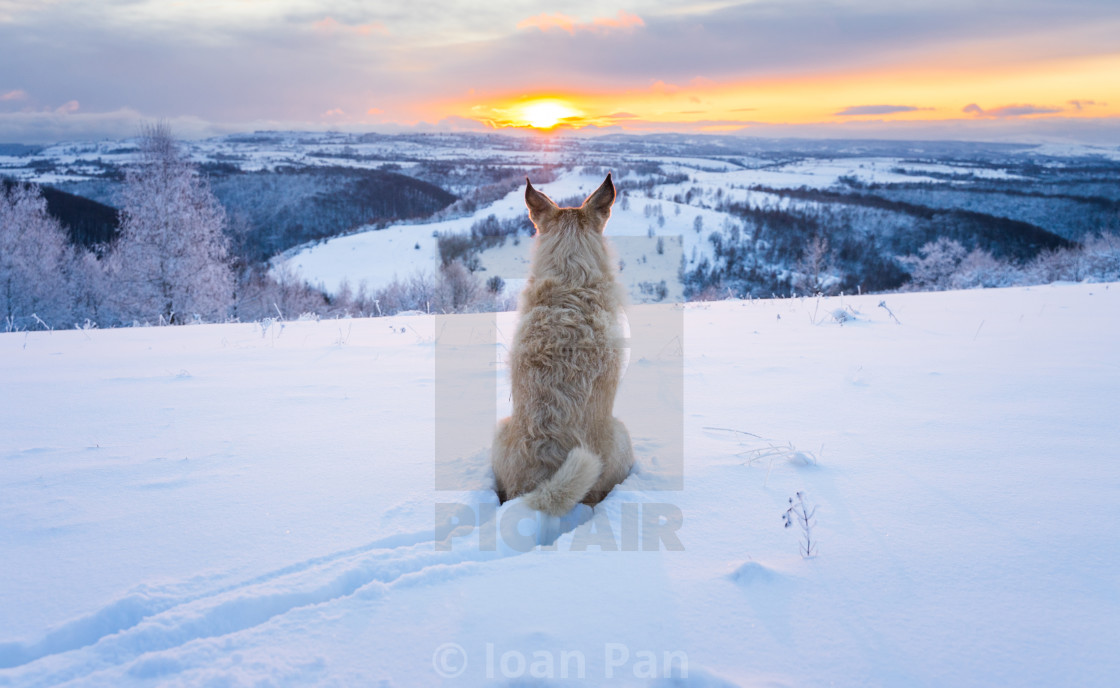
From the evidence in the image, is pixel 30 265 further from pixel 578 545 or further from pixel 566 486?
pixel 578 545

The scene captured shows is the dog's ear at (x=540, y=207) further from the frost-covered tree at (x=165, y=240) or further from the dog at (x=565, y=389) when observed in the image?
the frost-covered tree at (x=165, y=240)

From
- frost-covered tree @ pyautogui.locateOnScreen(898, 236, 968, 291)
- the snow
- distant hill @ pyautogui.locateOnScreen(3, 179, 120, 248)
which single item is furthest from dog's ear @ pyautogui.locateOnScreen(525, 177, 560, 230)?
distant hill @ pyautogui.locateOnScreen(3, 179, 120, 248)

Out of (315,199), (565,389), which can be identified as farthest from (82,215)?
(565,389)

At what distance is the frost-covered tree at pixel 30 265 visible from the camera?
3434 centimetres

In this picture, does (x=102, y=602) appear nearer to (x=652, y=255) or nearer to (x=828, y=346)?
(x=828, y=346)

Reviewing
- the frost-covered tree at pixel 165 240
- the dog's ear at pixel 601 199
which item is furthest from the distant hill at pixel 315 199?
the dog's ear at pixel 601 199

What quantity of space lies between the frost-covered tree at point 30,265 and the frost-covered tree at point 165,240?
373 inches

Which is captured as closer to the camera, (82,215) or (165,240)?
(165,240)

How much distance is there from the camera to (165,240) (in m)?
28.0

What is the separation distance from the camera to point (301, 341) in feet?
24.1

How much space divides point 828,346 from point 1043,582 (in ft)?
15.3

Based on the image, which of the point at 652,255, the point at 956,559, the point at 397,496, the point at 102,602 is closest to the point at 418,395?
the point at 397,496

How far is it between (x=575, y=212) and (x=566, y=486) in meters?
1.82

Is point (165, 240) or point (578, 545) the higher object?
point (165, 240)
